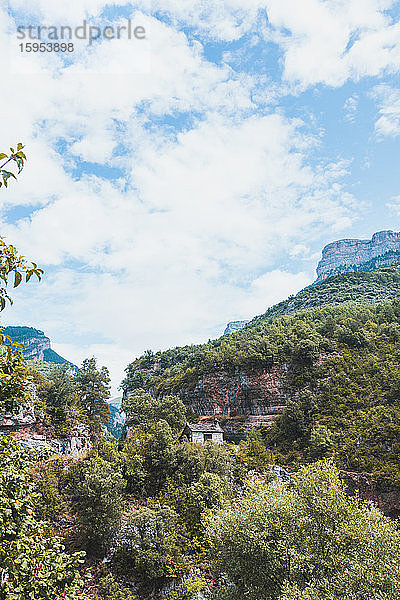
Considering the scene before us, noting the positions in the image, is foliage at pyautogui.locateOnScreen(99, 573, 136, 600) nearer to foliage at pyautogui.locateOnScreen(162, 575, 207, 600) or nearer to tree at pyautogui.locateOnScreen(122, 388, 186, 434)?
foliage at pyautogui.locateOnScreen(162, 575, 207, 600)

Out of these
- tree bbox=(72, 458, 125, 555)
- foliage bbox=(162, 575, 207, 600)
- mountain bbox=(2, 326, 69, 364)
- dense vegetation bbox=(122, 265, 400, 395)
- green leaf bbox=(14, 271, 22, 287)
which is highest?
mountain bbox=(2, 326, 69, 364)

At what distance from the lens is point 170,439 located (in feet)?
88.5

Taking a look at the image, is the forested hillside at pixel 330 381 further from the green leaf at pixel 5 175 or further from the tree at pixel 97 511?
the green leaf at pixel 5 175

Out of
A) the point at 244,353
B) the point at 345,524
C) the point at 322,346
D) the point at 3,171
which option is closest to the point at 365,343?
the point at 322,346

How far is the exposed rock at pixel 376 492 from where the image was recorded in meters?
24.8

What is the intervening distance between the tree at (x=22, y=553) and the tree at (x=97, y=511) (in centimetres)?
1621

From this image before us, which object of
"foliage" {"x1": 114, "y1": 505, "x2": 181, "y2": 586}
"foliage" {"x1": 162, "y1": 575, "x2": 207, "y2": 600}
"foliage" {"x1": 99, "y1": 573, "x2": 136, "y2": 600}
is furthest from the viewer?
"foliage" {"x1": 114, "y1": 505, "x2": 181, "y2": 586}

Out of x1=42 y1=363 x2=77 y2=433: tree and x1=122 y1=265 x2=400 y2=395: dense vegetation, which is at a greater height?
x1=122 y1=265 x2=400 y2=395: dense vegetation

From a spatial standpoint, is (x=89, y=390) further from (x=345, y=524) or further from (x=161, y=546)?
(x=345, y=524)

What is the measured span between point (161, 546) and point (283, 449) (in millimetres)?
19311

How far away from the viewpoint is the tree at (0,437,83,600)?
4.10m

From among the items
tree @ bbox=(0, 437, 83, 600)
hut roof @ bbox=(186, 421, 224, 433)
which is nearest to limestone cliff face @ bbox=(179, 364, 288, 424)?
hut roof @ bbox=(186, 421, 224, 433)

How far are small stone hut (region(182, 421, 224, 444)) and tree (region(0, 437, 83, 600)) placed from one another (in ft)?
115

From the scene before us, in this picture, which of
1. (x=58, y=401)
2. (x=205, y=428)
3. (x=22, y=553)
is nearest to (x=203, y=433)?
(x=205, y=428)
